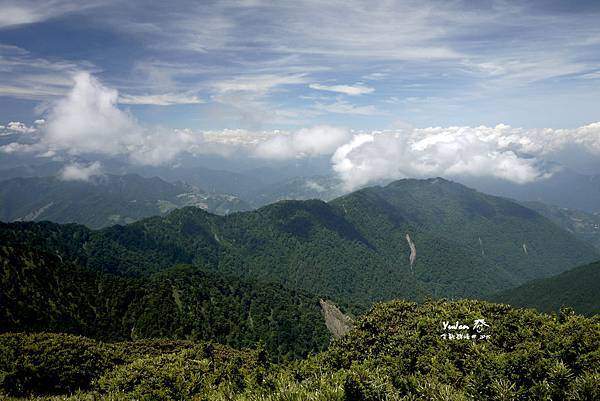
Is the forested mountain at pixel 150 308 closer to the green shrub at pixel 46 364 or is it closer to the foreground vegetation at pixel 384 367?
the green shrub at pixel 46 364

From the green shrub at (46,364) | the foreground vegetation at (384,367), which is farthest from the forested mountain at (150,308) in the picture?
the foreground vegetation at (384,367)

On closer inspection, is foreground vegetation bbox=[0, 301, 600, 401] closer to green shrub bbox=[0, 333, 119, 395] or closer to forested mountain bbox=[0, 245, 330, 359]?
green shrub bbox=[0, 333, 119, 395]

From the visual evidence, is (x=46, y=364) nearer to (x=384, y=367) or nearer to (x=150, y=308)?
(x=384, y=367)

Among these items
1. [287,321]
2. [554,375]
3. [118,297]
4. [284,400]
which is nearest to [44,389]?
[284,400]

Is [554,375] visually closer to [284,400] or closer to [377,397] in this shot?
[377,397]

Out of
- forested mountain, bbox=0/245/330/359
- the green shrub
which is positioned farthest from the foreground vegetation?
forested mountain, bbox=0/245/330/359

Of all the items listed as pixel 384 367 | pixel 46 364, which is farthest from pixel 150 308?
pixel 384 367
